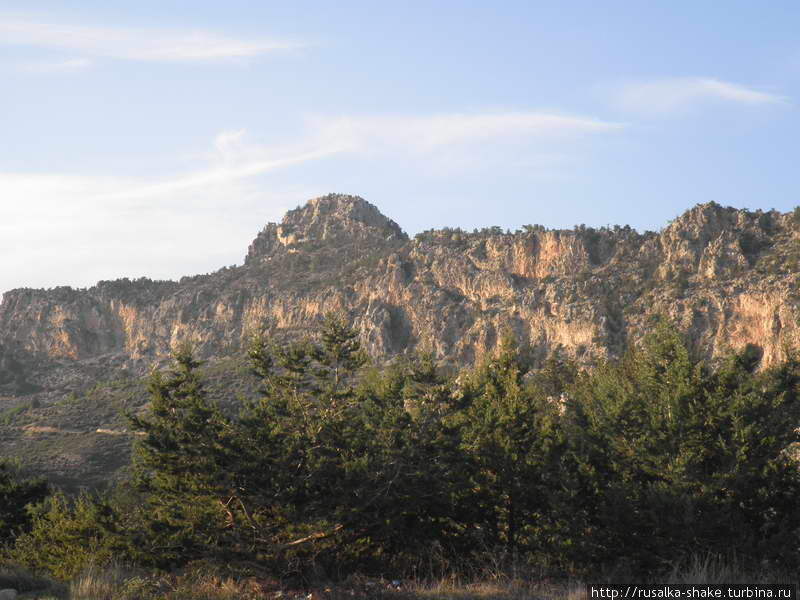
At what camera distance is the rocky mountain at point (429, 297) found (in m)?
79.4

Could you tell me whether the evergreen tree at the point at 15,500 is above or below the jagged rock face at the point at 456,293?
below

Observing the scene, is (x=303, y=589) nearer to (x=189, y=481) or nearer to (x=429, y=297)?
(x=189, y=481)

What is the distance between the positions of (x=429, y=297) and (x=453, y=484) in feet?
269

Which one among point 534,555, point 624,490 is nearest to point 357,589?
point 534,555

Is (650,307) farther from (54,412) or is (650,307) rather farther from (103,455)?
(54,412)

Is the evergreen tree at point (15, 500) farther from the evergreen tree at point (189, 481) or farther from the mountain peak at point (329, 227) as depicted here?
the mountain peak at point (329, 227)

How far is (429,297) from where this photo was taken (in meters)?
99.8

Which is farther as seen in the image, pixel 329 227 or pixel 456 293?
pixel 329 227

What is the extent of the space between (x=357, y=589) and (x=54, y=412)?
89.8 metres

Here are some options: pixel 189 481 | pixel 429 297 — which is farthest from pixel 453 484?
pixel 429 297

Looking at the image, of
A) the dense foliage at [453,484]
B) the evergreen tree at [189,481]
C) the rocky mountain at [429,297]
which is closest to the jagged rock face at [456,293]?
the rocky mountain at [429,297]

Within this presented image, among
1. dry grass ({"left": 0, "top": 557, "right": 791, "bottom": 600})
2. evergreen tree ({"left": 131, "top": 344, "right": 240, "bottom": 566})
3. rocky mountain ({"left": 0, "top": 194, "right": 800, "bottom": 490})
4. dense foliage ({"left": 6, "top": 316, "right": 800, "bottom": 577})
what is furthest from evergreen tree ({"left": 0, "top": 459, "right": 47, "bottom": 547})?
rocky mountain ({"left": 0, "top": 194, "right": 800, "bottom": 490})

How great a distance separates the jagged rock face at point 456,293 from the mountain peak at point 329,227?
0.43 meters

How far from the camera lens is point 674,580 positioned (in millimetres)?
11156
